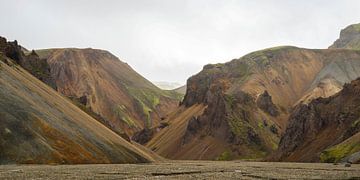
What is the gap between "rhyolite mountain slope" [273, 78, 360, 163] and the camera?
6270 inches

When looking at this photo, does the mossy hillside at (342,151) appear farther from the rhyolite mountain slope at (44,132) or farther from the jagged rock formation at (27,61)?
the jagged rock formation at (27,61)

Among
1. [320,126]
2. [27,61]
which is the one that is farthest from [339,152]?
[27,61]

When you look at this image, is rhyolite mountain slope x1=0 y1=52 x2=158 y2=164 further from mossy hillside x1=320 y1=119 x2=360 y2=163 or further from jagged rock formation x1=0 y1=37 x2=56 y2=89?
mossy hillside x1=320 y1=119 x2=360 y2=163

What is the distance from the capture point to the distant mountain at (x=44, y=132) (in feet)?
277

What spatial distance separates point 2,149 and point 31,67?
8593 cm

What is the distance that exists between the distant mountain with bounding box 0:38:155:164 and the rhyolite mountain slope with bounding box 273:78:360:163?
6951 cm

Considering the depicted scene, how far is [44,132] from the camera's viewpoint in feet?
309

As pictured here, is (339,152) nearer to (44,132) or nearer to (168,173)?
(44,132)

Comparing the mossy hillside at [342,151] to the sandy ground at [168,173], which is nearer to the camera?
the sandy ground at [168,173]

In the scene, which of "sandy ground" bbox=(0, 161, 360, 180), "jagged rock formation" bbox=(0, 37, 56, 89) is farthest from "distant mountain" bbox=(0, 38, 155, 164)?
"jagged rock formation" bbox=(0, 37, 56, 89)

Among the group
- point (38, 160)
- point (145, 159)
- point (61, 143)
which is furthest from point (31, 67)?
point (38, 160)

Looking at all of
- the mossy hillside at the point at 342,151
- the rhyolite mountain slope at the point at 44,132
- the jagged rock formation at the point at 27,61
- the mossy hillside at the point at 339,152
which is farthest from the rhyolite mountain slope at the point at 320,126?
the jagged rock formation at the point at 27,61

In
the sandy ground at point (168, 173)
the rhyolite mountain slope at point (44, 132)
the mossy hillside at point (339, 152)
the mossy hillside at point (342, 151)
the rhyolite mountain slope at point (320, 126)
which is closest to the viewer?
the sandy ground at point (168, 173)

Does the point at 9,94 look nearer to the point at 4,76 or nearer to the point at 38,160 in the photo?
the point at 4,76
